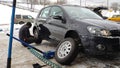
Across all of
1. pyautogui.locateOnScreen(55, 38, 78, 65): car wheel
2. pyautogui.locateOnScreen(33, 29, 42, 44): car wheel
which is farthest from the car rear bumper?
pyautogui.locateOnScreen(33, 29, 42, 44): car wheel

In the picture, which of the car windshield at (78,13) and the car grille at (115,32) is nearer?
the car grille at (115,32)

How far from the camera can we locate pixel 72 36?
22.3ft

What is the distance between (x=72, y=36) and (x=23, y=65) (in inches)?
61.1

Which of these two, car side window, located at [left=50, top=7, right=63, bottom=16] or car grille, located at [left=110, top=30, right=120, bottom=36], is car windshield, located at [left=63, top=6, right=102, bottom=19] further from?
car grille, located at [left=110, top=30, right=120, bottom=36]

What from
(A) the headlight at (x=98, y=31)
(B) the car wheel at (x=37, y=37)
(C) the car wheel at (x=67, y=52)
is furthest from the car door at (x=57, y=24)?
(A) the headlight at (x=98, y=31)

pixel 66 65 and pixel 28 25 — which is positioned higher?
pixel 28 25

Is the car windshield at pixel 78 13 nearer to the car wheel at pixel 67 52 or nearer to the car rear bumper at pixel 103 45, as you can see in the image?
the car wheel at pixel 67 52

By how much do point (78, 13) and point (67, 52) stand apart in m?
1.68

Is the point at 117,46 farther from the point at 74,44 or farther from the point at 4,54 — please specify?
the point at 4,54

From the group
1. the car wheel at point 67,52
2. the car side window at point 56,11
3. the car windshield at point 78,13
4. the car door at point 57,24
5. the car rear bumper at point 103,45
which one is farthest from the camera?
the car side window at point 56,11

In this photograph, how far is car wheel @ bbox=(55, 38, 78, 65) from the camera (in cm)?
601

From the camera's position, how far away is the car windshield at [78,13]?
284 inches

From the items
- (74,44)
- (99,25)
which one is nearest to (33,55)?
(74,44)

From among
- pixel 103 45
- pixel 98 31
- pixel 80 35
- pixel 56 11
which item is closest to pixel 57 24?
pixel 56 11
